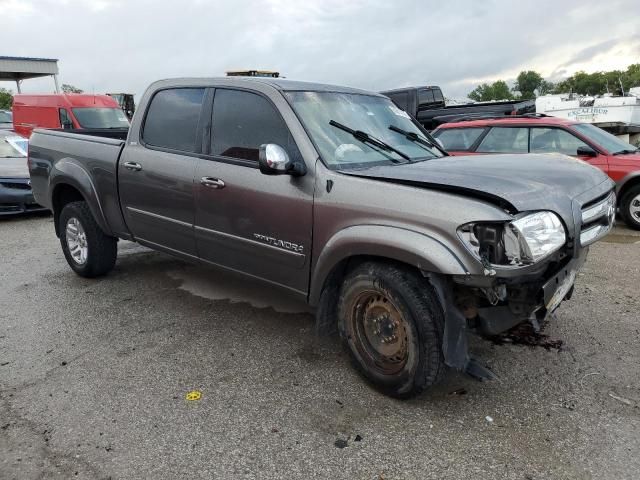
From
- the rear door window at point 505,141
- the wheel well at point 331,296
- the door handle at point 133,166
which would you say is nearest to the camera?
the wheel well at point 331,296

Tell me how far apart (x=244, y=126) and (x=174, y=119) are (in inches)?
34.5

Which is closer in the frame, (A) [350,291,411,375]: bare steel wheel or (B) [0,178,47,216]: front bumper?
(A) [350,291,411,375]: bare steel wheel

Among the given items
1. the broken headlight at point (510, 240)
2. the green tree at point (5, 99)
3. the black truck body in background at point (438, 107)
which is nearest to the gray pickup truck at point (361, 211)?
the broken headlight at point (510, 240)

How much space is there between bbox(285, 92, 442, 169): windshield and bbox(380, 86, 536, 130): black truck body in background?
309 inches

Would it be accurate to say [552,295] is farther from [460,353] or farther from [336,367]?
[336,367]

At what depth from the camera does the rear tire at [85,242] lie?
5.08 meters

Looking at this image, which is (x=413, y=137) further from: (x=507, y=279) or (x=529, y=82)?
(x=529, y=82)

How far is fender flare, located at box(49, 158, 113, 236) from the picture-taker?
480cm

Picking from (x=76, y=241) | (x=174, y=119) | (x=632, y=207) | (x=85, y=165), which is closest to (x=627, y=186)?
(x=632, y=207)

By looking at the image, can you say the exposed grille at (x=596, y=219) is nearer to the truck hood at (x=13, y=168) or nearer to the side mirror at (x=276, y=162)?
the side mirror at (x=276, y=162)

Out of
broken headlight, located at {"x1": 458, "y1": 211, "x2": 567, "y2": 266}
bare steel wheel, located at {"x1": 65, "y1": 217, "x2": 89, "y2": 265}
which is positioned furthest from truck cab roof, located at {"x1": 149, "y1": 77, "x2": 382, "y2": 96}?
bare steel wheel, located at {"x1": 65, "y1": 217, "x2": 89, "y2": 265}

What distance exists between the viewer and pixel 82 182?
15.9ft

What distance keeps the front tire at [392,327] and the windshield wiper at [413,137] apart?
4.61ft

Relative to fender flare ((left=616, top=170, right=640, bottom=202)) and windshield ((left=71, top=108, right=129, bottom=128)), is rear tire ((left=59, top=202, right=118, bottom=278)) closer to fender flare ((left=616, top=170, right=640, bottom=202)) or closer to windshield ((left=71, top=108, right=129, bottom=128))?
fender flare ((left=616, top=170, right=640, bottom=202))
